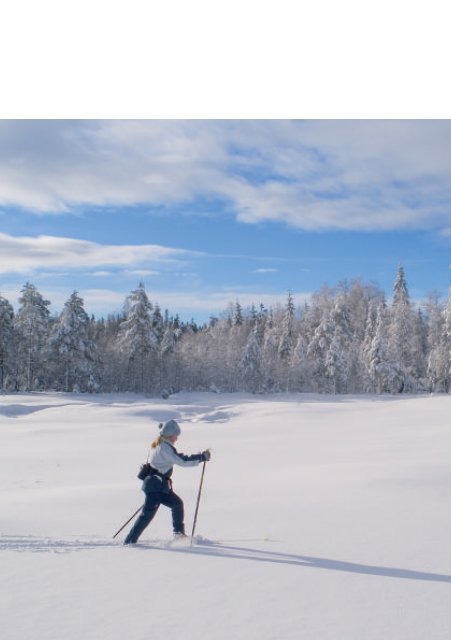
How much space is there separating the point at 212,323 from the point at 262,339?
104 feet

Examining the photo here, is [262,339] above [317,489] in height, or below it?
above

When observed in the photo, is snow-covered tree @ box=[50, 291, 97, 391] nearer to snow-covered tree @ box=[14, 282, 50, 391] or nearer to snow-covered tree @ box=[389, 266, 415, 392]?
snow-covered tree @ box=[14, 282, 50, 391]

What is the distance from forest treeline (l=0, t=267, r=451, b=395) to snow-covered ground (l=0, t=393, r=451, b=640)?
30964 millimetres

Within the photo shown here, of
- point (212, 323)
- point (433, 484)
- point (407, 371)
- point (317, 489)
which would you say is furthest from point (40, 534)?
point (212, 323)

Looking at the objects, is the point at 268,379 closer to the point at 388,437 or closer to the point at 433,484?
the point at 388,437

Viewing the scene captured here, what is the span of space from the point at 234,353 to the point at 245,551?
58896 mm

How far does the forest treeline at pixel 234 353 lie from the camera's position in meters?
44.0

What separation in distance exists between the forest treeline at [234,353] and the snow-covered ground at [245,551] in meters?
31.0

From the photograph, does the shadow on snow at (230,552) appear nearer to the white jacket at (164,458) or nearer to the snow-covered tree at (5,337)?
the white jacket at (164,458)

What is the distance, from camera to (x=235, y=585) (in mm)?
4758

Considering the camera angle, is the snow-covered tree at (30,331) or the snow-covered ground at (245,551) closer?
the snow-covered ground at (245,551)

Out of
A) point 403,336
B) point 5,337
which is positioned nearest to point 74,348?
point 5,337

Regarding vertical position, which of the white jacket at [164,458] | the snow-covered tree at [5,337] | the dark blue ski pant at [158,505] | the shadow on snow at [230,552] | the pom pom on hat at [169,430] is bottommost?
the shadow on snow at [230,552]

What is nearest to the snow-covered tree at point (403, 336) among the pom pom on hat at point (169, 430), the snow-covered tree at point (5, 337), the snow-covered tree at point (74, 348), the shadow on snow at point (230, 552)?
the snow-covered tree at point (74, 348)
